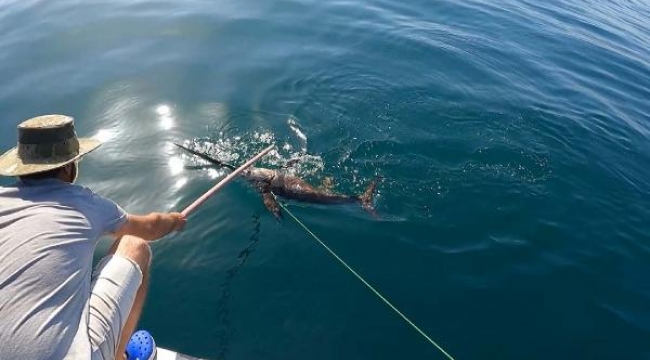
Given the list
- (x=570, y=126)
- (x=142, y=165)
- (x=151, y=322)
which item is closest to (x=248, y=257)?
(x=151, y=322)

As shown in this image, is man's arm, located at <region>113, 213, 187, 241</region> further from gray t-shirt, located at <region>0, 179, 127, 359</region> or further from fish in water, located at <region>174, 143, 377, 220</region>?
fish in water, located at <region>174, 143, 377, 220</region>

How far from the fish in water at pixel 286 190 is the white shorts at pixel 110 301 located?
3807 mm

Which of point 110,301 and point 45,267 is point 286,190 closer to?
point 110,301

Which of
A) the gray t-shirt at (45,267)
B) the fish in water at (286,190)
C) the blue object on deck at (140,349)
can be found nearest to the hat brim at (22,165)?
the gray t-shirt at (45,267)

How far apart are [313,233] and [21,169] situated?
4.66 meters

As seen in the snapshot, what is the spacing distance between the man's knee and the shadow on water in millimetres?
1657

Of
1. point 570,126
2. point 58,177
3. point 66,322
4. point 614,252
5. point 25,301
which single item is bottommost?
point 614,252

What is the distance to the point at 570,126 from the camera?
1060 cm

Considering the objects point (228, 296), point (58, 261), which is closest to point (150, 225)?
point (58, 261)

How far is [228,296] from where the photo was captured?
21.2 feet

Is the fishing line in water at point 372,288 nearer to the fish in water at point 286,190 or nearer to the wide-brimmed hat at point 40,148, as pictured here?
the fish in water at point 286,190

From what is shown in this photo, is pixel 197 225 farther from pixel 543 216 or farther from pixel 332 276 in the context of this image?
pixel 543 216

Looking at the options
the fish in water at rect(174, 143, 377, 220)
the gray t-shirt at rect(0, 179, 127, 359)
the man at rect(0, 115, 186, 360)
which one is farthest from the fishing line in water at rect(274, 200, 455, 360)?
the gray t-shirt at rect(0, 179, 127, 359)

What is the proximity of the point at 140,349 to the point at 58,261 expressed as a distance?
Result: 184 centimetres
